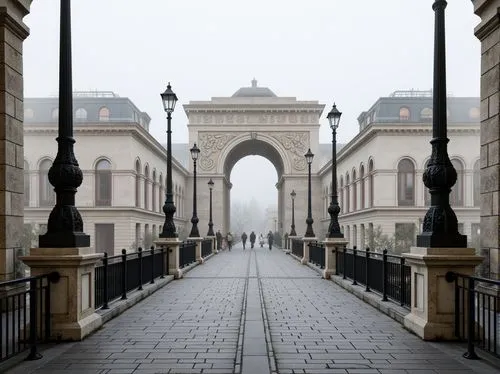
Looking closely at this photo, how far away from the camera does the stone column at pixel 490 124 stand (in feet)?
31.1

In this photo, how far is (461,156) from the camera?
38281 millimetres

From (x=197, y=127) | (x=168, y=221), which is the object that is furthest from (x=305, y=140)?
(x=168, y=221)

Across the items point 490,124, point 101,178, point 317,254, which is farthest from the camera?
point 101,178

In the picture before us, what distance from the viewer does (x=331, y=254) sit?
1694cm

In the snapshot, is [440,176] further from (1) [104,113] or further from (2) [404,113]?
(1) [104,113]

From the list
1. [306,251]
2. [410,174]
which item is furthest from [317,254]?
[410,174]

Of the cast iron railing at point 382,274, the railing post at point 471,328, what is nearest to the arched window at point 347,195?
the cast iron railing at point 382,274

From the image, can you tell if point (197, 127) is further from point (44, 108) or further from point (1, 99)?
point (1, 99)

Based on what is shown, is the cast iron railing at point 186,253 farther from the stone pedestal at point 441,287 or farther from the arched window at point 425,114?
the arched window at point 425,114

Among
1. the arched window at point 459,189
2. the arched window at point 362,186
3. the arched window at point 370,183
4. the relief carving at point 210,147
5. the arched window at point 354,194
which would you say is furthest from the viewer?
the relief carving at point 210,147

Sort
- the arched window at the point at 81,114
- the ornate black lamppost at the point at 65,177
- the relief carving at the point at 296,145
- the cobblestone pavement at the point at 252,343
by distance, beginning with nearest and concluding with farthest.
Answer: the cobblestone pavement at the point at 252,343 → the ornate black lamppost at the point at 65,177 → the arched window at the point at 81,114 → the relief carving at the point at 296,145

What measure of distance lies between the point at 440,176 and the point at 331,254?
9.56 metres

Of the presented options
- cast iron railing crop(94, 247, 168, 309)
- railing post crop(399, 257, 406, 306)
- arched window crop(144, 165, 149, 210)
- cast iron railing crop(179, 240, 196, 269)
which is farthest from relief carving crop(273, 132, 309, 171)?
railing post crop(399, 257, 406, 306)

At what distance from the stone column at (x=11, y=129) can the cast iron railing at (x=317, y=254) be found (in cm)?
1175
